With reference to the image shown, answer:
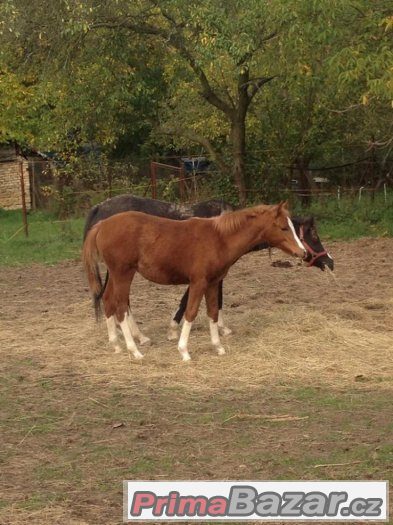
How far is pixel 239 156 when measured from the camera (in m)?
18.5

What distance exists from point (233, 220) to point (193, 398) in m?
2.04

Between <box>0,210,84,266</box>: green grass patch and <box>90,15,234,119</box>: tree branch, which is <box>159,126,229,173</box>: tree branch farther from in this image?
<box>0,210,84,266</box>: green grass patch

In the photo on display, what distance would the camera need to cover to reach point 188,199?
60.0ft

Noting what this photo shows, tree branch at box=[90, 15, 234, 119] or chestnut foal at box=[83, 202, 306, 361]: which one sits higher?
tree branch at box=[90, 15, 234, 119]

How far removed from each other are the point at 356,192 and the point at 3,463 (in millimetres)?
15715

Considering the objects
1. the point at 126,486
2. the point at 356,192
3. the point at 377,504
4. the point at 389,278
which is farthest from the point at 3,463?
the point at 356,192

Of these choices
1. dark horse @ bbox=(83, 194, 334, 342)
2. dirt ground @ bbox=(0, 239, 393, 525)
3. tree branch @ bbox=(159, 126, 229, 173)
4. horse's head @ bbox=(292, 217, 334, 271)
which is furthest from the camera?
tree branch @ bbox=(159, 126, 229, 173)

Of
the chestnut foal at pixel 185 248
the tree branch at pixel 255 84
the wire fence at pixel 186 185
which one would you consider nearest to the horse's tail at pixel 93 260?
the chestnut foal at pixel 185 248

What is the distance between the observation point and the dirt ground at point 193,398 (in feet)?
16.8

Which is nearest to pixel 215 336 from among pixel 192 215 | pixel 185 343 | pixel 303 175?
pixel 185 343

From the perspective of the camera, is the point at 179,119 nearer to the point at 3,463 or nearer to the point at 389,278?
the point at 389,278

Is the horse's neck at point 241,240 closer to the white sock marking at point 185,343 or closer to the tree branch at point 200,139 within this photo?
the white sock marking at point 185,343

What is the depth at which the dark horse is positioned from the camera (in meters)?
9.04

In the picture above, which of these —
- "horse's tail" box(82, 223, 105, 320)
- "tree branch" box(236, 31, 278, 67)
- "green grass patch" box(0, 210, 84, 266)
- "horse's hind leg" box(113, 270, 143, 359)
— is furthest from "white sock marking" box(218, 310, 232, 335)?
"tree branch" box(236, 31, 278, 67)
